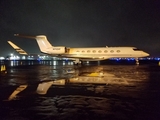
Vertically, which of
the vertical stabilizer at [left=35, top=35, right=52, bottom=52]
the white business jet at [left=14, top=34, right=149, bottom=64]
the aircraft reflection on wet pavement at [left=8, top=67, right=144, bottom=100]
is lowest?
the aircraft reflection on wet pavement at [left=8, top=67, right=144, bottom=100]

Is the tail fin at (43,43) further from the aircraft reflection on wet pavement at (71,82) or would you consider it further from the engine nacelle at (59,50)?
the aircraft reflection on wet pavement at (71,82)

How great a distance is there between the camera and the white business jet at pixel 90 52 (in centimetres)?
3838

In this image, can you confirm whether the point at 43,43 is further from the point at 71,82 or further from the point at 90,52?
the point at 71,82

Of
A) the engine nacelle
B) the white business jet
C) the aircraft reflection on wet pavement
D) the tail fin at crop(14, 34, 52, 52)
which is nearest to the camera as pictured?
the aircraft reflection on wet pavement

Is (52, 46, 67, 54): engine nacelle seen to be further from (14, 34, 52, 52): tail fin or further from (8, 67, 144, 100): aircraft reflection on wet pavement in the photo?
(8, 67, 144, 100): aircraft reflection on wet pavement

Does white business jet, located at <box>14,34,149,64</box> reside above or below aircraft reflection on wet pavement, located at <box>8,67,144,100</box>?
above

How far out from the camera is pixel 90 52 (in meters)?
39.7

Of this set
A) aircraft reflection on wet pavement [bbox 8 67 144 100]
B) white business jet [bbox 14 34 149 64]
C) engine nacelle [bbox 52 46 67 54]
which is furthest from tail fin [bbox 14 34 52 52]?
aircraft reflection on wet pavement [bbox 8 67 144 100]

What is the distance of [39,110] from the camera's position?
633cm

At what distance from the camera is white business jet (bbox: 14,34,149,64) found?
38.4m

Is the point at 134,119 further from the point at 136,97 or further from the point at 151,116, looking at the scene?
the point at 136,97

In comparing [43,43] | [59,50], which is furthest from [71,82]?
[43,43]

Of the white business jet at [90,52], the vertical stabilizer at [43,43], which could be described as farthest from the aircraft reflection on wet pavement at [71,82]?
the vertical stabilizer at [43,43]

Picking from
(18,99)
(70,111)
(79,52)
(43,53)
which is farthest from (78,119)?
(43,53)
